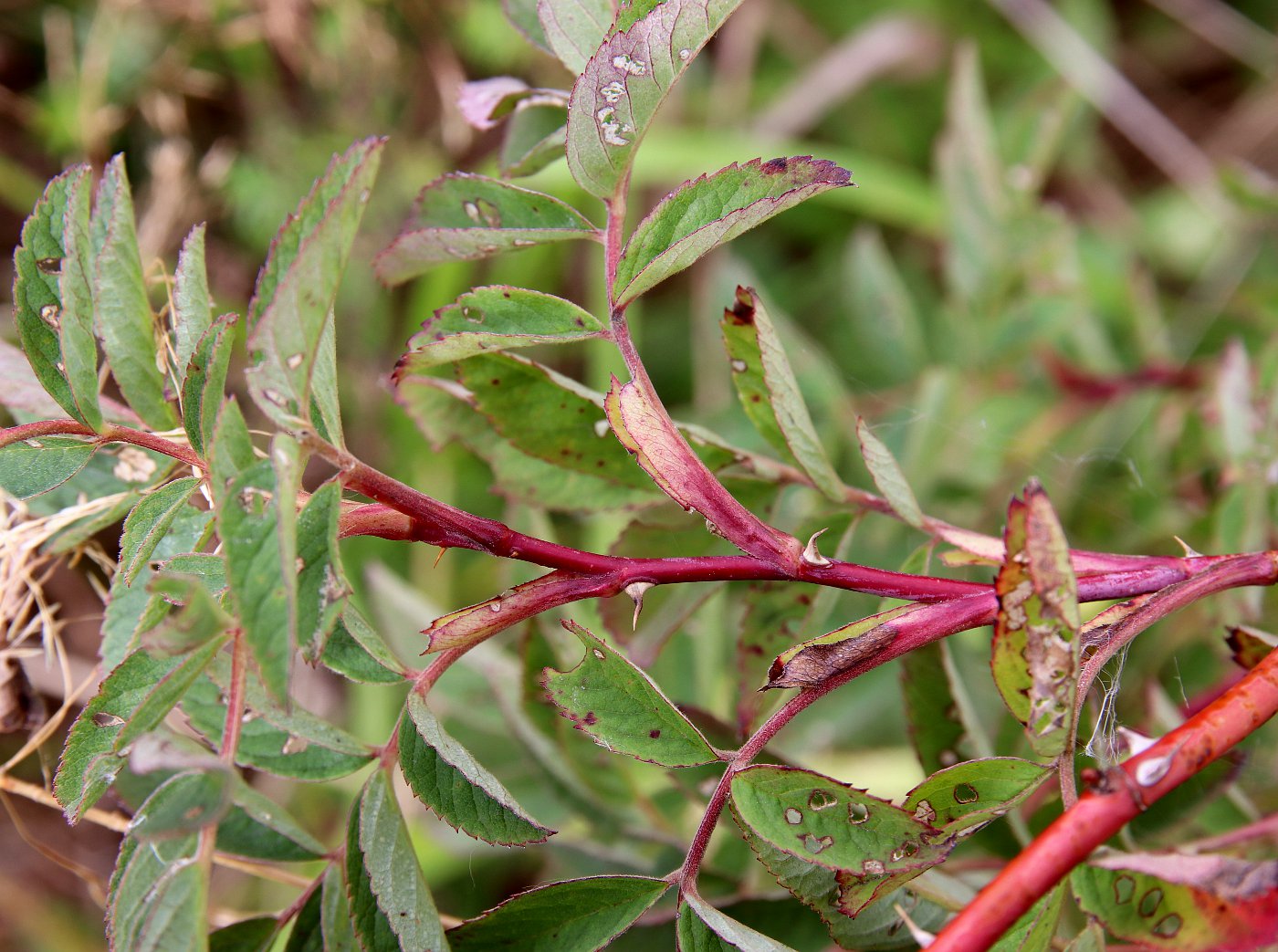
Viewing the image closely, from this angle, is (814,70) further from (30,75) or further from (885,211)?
(30,75)

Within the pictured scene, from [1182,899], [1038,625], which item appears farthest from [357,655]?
[1182,899]

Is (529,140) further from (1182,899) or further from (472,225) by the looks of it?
(1182,899)

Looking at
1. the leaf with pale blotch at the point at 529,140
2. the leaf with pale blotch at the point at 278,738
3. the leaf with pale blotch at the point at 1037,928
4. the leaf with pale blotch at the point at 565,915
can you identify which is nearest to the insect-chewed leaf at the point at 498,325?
the leaf with pale blotch at the point at 529,140

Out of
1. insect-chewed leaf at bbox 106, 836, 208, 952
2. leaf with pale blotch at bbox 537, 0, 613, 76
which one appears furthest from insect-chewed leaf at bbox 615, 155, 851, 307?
insect-chewed leaf at bbox 106, 836, 208, 952

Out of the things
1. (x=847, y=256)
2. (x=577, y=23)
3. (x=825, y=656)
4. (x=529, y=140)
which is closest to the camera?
(x=825, y=656)

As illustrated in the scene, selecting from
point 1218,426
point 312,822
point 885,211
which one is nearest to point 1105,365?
point 1218,426

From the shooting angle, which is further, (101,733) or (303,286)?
(101,733)
